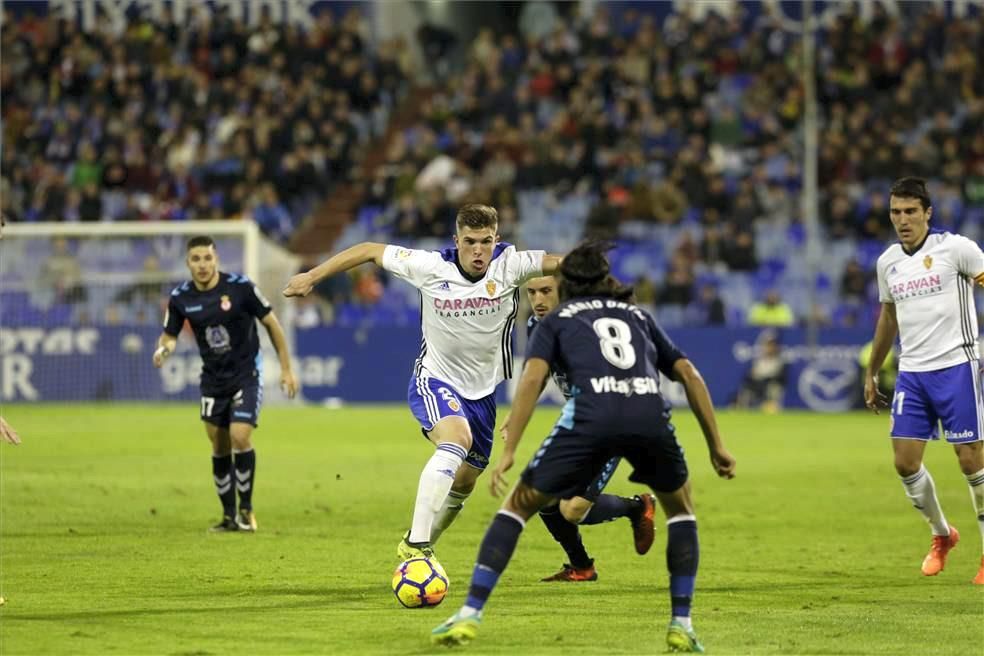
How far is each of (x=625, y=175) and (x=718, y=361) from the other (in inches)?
219

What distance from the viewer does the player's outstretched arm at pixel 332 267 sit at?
30.0 ft

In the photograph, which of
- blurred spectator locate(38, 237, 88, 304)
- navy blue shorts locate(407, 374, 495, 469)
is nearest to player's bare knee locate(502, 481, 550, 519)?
navy blue shorts locate(407, 374, 495, 469)

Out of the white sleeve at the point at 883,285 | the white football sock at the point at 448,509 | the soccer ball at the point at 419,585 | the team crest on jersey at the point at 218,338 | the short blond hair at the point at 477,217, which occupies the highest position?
the short blond hair at the point at 477,217

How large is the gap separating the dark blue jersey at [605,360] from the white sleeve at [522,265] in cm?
228

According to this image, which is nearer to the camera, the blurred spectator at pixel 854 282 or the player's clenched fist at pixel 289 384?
the player's clenched fist at pixel 289 384

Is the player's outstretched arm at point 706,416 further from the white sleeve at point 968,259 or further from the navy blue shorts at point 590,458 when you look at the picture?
the white sleeve at point 968,259

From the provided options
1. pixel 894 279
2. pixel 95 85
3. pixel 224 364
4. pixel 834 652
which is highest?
pixel 95 85

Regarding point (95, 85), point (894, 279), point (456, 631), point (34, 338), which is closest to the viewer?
point (456, 631)

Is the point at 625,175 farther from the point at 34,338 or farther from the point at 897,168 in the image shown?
the point at 34,338

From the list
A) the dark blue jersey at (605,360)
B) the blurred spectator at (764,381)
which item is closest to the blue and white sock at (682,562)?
the dark blue jersey at (605,360)

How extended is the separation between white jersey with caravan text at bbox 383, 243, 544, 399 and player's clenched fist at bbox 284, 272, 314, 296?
78 cm

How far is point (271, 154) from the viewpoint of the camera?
116ft

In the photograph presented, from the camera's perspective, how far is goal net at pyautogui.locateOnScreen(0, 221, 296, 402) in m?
29.4

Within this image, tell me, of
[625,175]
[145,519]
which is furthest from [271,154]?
[145,519]
